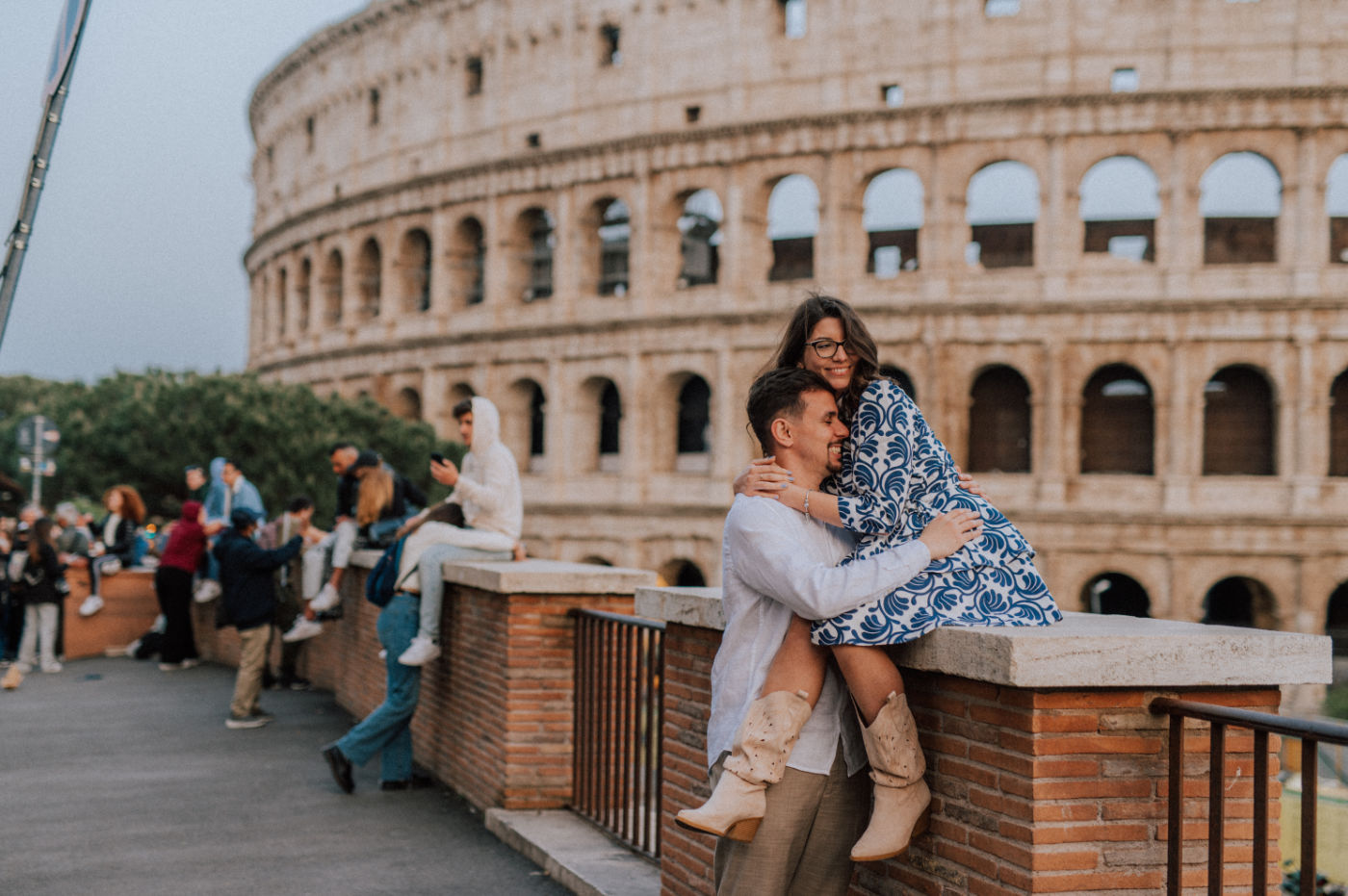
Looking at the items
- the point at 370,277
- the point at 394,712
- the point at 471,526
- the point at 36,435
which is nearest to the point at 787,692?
the point at 394,712

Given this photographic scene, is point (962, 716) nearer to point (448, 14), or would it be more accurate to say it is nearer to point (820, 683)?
point (820, 683)

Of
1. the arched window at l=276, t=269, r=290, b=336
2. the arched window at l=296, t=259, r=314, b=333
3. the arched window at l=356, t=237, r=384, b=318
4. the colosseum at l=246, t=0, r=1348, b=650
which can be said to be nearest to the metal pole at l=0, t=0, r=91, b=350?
the colosseum at l=246, t=0, r=1348, b=650

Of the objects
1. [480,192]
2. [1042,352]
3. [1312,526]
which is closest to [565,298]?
[480,192]

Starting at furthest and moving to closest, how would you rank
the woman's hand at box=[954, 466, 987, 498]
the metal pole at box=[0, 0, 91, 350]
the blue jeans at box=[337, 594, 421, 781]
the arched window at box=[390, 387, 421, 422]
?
the arched window at box=[390, 387, 421, 422] → the blue jeans at box=[337, 594, 421, 781] → the metal pole at box=[0, 0, 91, 350] → the woman's hand at box=[954, 466, 987, 498]

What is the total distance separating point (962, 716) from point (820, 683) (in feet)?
1.31

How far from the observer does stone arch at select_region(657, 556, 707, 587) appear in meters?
30.8

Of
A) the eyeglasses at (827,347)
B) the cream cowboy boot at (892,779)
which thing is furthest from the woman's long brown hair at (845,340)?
the cream cowboy boot at (892,779)

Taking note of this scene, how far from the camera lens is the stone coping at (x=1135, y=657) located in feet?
10.2

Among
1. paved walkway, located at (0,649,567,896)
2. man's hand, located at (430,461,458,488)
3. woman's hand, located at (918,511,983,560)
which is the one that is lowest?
paved walkway, located at (0,649,567,896)

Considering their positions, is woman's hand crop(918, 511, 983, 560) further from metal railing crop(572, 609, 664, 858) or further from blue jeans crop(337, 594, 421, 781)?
blue jeans crop(337, 594, 421, 781)

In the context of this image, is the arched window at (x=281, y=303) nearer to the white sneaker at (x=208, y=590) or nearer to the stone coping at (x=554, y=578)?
the white sneaker at (x=208, y=590)

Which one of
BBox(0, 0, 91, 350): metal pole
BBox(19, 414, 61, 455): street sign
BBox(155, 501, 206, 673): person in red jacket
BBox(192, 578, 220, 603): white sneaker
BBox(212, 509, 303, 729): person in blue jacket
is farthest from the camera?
BBox(19, 414, 61, 455): street sign

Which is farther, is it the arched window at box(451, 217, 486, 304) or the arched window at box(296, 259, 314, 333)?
the arched window at box(296, 259, 314, 333)

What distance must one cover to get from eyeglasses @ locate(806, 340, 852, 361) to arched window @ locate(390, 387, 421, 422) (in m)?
33.6
